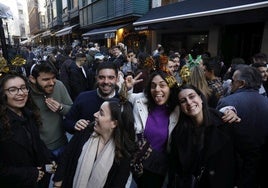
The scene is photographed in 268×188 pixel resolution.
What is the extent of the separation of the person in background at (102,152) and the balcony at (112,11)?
33.3 feet

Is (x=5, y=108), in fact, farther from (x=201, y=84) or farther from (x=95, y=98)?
(x=201, y=84)

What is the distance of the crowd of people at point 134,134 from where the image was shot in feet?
6.49

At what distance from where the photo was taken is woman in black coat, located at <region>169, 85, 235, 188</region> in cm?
213

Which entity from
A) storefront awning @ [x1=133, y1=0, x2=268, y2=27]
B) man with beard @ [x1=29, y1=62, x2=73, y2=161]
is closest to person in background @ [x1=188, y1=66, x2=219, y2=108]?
man with beard @ [x1=29, y1=62, x2=73, y2=161]

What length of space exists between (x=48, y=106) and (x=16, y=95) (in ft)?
1.69

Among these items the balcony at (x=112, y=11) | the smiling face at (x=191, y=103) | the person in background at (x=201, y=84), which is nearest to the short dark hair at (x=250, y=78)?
the person in background at (x=201, y=84)

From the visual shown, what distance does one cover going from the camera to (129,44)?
13945 mm

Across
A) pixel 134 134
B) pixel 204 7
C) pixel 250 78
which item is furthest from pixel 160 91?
pixel 204 7

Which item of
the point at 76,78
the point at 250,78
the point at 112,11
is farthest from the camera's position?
the point at 112,11

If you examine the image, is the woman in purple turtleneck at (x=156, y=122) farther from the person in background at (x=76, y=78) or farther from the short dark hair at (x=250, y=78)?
the person in background at (x=76, y=78)

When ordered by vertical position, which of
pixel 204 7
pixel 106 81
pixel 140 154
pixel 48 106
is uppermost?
pixel 204 7

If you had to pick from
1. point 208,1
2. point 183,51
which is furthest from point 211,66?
point 183,51

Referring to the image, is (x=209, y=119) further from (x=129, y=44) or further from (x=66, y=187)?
(x=129, y=44)

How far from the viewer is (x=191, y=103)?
2.17 m
